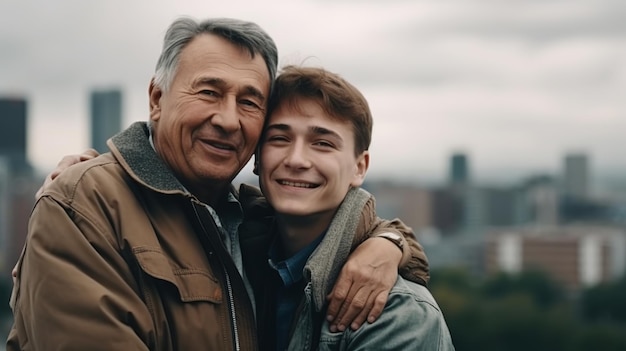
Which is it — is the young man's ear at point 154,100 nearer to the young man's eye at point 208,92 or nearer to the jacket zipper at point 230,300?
the young man's eye at point 208,92

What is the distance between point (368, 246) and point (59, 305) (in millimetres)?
1299

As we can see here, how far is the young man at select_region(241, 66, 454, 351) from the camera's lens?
13.5ft

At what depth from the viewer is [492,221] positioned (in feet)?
568

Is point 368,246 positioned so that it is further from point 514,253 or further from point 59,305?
point 514,253

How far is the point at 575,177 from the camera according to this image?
195750 mm

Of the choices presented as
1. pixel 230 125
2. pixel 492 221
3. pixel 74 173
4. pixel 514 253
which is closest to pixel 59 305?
pixel 74 173

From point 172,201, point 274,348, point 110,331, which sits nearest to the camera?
point 110,331

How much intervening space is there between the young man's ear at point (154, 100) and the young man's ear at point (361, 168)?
0.85 metres

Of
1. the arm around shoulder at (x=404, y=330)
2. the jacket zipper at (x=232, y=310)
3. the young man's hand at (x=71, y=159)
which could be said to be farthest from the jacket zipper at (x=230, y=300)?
the young man's hand at (x=71, y=159)

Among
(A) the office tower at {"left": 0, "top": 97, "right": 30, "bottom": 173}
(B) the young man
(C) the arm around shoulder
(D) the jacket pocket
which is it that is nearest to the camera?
(D) the jacket pocket

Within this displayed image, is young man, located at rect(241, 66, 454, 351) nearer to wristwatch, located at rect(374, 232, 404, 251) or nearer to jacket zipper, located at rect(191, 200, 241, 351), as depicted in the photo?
wristwatch, located at rect(374, 232, 404, 251)

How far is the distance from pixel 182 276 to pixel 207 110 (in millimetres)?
680

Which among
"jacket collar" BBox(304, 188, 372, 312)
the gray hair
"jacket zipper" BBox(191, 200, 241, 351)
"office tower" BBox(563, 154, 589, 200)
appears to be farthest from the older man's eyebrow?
"office tower" BBox(563, 154, 589, 200)

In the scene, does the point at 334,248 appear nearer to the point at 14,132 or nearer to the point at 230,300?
the point at 230,300
